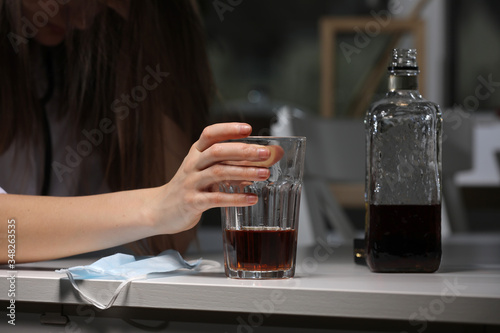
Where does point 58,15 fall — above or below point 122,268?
above

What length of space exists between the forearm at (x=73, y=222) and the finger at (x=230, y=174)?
0.33 feet

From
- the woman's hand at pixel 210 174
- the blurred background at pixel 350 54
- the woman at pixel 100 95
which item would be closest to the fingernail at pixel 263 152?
the woman's hand at pixel 210 174

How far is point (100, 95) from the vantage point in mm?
1164

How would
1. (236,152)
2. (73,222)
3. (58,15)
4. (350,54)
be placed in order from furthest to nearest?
(350,54) → (58,15) → (73,222) → (236,152)

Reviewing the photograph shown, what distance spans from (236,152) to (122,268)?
0.57 feet

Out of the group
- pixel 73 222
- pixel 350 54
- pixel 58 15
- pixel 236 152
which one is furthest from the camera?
pixel 350 54

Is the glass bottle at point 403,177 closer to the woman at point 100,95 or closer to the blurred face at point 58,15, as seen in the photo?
the woman at point 100,95

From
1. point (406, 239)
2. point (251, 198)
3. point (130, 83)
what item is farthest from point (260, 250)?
point (130, 83)

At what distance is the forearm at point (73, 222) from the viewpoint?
2.39 feet

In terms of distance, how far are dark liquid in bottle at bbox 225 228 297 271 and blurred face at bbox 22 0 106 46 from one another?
1.85ft

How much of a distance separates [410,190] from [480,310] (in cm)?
20

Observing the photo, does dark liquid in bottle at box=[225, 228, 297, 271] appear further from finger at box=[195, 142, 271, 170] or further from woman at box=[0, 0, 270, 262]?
woman at box=[0, 0, 270, 262]

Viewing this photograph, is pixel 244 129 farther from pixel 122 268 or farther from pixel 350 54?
pixel 350 54

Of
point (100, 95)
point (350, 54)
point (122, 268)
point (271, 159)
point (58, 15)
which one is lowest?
point (122, 268)
